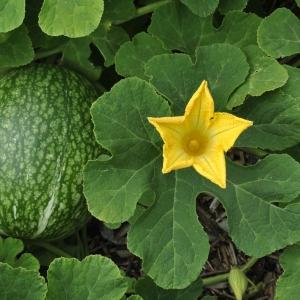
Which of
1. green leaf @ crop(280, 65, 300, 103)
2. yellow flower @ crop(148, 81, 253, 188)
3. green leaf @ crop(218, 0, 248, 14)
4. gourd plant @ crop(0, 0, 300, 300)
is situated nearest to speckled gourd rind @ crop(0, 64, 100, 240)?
gourd plant @ crop(0, 0, 300, 300)

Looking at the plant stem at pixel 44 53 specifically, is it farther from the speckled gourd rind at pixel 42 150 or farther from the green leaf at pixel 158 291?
the green leaf at pixel 158 291

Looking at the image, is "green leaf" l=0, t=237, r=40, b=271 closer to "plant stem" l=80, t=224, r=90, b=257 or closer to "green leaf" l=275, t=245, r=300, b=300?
"plant stem" l=80, t=224, r=90, b=257

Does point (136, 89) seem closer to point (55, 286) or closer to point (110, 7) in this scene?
point (110, 7)

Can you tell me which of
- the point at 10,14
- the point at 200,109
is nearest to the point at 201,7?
the point at 200,109

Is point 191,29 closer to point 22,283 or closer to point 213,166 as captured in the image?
point 213,166

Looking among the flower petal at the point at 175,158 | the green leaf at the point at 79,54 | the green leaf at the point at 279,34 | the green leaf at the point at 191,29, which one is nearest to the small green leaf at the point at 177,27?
the green leaf at the point at 191,29

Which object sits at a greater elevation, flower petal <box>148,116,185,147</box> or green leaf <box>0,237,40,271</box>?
flower petal <box>148,116,185,147</box>
